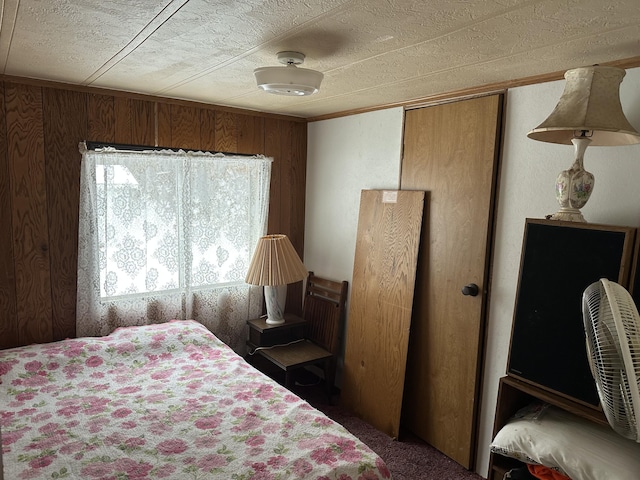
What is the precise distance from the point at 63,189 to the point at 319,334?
2007 millimetres

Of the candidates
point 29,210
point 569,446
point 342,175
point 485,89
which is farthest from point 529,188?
point 29,210

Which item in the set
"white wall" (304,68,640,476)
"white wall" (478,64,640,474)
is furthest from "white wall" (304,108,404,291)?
"white wall" (478,64,640,474)

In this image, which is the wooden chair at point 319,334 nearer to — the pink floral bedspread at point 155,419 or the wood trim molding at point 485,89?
the pink floral bedspread at point 155,419

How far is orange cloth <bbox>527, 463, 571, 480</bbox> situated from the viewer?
174 centimetres

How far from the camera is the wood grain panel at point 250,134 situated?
332 cm

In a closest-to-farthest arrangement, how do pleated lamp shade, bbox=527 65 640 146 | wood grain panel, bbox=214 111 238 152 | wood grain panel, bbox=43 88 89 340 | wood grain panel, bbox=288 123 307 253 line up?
pleated lamp shade, bbox=527 65 640 146 → wood grain panel, bbox=43 88 89 340 → wood grain panel, bbox=214 111 238 152 → wood grain panel, bbox=288 123 307 253

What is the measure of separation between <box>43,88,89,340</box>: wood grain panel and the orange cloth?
8.62 feet

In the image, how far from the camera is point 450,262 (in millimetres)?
2551

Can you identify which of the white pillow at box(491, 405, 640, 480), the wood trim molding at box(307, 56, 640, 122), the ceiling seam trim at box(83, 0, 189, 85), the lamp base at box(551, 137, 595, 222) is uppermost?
the wood trim molding at box(307, 56, 640, 122)

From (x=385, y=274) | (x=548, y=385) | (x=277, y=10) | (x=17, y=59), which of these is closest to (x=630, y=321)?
(x=548, y=385)

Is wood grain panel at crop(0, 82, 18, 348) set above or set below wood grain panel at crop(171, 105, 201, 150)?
below

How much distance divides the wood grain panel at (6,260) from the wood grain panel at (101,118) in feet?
1.42

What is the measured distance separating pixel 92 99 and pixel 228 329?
5.95 ft

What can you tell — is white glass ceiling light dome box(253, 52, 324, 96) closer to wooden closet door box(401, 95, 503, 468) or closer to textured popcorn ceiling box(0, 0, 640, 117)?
textured popcorn ceiling box(0, 0, 640, 117)
